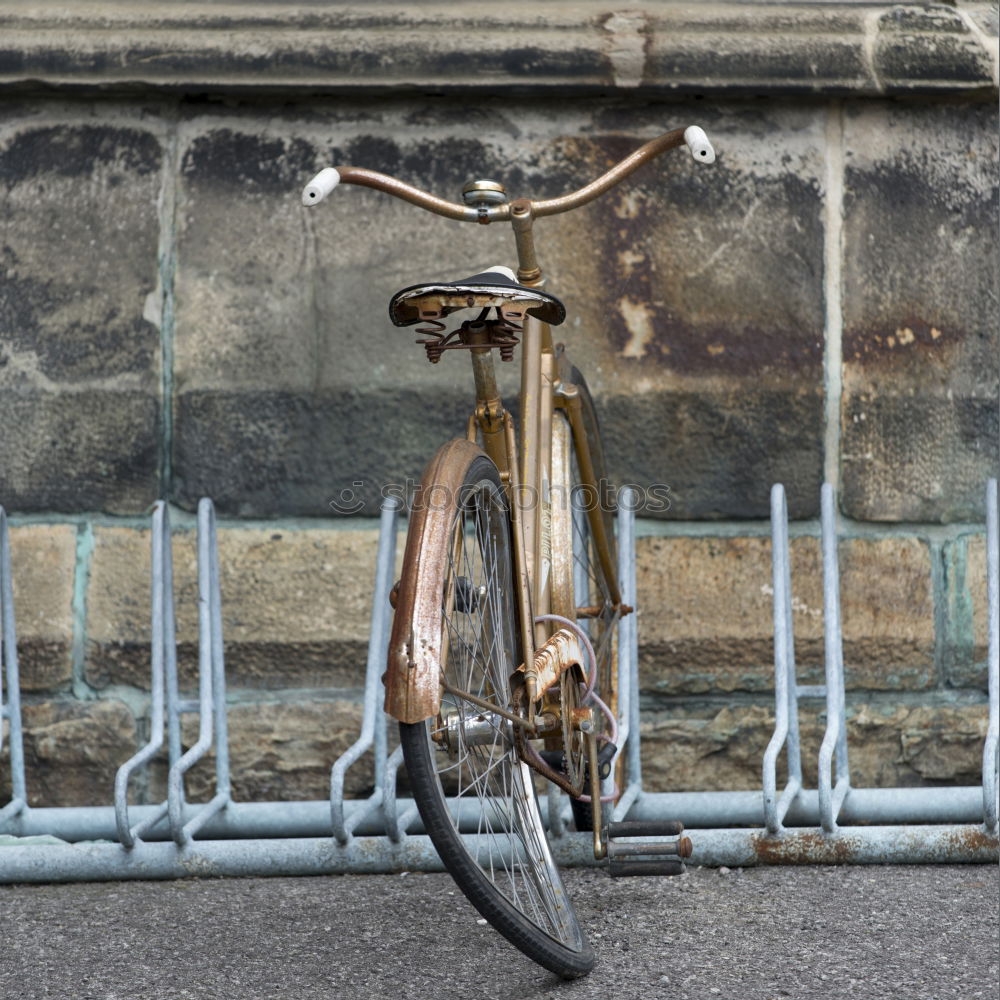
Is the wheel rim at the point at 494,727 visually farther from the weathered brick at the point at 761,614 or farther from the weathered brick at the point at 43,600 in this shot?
the weathered brick at the point at 43,600

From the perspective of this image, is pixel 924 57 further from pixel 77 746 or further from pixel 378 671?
pixel 77 746

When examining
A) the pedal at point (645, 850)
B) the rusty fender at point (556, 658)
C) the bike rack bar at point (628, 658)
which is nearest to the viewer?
the rusty fender at point (556, 658)

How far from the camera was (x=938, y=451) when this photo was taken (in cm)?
347

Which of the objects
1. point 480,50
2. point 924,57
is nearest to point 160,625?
point 480,50

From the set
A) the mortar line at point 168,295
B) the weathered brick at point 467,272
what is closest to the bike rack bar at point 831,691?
the weathered brick at point 467,272

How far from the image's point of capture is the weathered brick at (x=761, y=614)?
11.3 feet

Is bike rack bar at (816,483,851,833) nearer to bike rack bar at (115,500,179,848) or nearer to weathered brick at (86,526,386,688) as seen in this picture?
weathered brick at (86,526,386,688)

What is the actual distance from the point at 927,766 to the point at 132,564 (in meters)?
2.16

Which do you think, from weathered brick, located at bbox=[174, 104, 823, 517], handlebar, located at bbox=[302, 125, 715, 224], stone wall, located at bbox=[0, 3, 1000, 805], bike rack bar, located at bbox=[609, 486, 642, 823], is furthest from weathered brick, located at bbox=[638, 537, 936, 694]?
handlebar, located at bbox=[302, 125, 715, 224]

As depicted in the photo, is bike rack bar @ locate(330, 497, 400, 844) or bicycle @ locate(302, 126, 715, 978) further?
bike rack bar @ locate(330, 497, 400, 844)

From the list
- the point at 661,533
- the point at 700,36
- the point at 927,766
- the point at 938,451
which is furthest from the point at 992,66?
the point at 927,766

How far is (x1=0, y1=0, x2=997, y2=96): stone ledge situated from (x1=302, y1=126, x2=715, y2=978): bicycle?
1093 mm

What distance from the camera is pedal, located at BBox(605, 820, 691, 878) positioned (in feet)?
7.82

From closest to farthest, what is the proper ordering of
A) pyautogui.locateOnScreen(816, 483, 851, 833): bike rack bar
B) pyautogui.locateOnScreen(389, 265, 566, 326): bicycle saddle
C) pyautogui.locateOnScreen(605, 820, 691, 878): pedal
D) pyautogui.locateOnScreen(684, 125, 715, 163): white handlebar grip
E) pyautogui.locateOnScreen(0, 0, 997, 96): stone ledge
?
pyautogui.locateOnScreen(389, 265, 566, 326): bicycle saddle, pyautogui.locateOnScreen(684, 125, 715, 163): white handlebar grip, pyautogui.locateOnScreen(605, 820, 691, 878): pedal, pyautogui.locateOnScreen(816, 483, 851, 833): bike rack bar, pyautogui.locateOnScreen(0, 0, 997, 96): stone ledge
